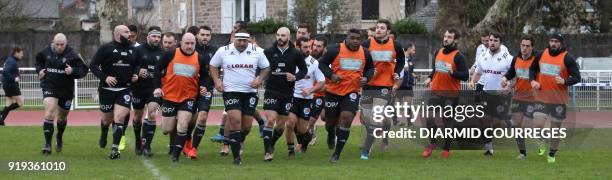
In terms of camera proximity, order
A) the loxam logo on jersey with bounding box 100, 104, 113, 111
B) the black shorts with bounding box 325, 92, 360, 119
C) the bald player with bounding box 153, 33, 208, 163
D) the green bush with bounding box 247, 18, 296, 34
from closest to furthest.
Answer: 1. the bald player with bounding box 153, 33, 208, 163
2. the black shorts with bounding box 325, 92, 360, 119
3. the loxam logo on jersey with bounding box 100, 104, 113, 111
4. the green bush with bounding box 247, 18, 296, 34

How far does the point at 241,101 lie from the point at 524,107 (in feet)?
13.4

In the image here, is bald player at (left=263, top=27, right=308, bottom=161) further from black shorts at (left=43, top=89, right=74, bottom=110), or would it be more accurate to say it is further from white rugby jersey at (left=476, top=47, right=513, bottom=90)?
white rugby jersey at (left=476, top=47, right=513, bottom=90)

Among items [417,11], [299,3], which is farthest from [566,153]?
[417,11]

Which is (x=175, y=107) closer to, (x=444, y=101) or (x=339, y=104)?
(x=339, y=104)

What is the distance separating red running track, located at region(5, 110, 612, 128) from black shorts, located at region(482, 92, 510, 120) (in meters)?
3.41

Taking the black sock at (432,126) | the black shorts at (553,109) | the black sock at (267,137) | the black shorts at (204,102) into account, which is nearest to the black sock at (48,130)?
the black shorts at (204,102)

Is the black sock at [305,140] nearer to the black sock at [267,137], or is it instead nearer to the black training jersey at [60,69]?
the black sock at [267,137]

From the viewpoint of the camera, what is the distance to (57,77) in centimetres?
1659

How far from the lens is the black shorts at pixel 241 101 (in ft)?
48.5

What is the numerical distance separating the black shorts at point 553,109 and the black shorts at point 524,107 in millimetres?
147

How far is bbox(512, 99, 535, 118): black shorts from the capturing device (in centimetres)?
1588

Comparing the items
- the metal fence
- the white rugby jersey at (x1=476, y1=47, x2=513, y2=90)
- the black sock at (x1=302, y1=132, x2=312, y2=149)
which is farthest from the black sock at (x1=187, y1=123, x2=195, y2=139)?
the metal fence

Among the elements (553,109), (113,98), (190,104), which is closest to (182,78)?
(190,104)

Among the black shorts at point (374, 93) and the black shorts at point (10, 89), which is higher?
the black shorts at point (374, 93)
